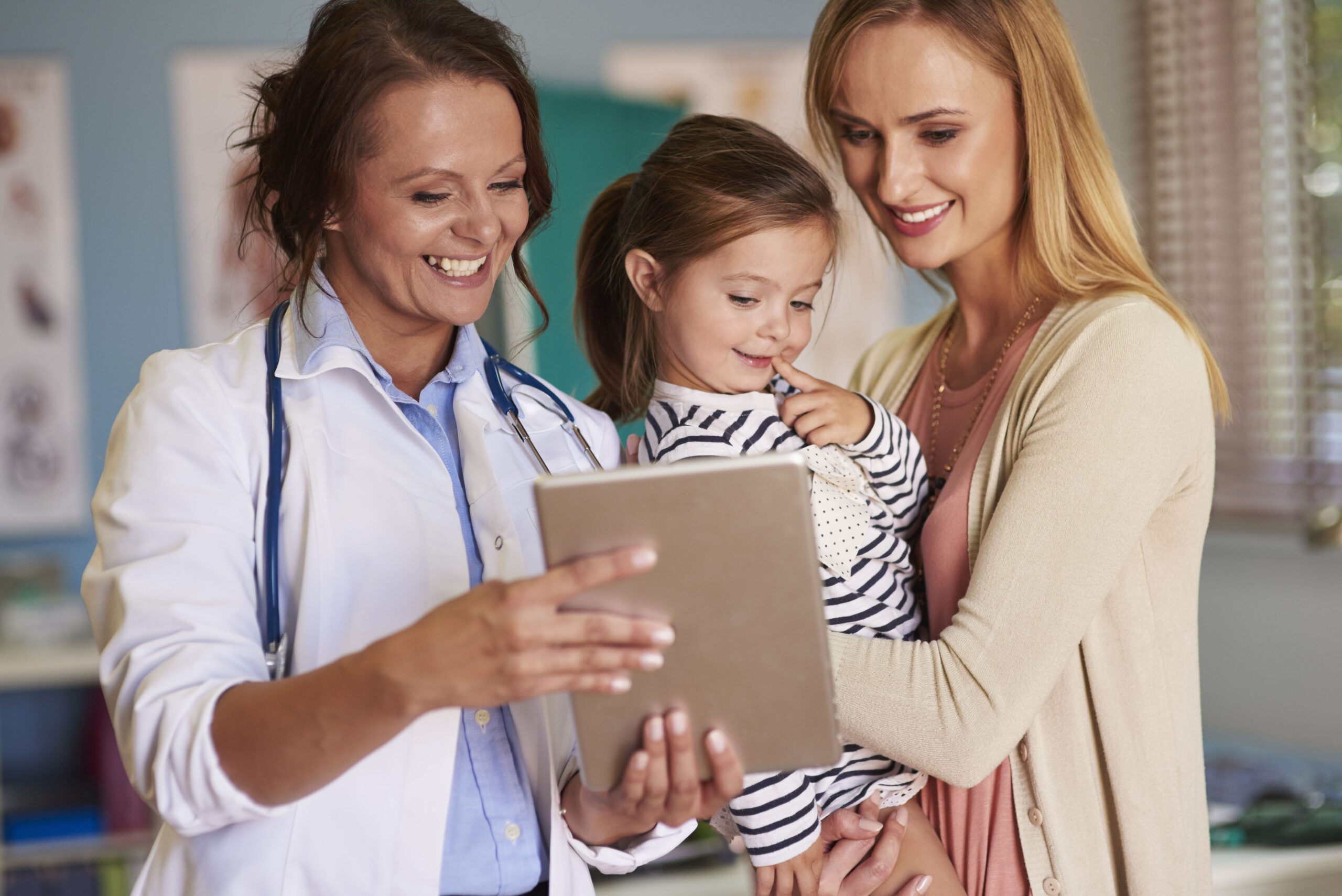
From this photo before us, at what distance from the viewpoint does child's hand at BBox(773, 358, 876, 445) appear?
4.64 ft

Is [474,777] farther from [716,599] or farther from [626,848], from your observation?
[716,599]

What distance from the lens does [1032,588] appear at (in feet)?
4.18

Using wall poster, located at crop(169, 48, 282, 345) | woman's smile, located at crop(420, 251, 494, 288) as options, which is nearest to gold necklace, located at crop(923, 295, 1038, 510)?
woman's smile, located at crop(420, 251, 494, 288)

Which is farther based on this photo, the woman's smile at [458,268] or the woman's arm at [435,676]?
the woman's smile at [458,268]

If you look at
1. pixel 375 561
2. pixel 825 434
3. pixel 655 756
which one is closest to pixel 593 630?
pixel 655 756

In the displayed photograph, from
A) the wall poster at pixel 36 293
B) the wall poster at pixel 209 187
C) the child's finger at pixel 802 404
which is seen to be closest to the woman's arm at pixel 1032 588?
the child's finger at pixel 802 404

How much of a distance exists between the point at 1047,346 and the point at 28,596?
2883mm

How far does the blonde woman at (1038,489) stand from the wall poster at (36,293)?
261 centimetres

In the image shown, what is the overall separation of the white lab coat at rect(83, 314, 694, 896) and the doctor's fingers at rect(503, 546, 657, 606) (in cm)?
29

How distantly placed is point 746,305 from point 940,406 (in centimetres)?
37

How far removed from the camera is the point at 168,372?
1108 millimetres

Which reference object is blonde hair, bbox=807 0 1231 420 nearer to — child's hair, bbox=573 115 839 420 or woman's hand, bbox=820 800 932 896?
child's hair, bbox=573 115 839 420

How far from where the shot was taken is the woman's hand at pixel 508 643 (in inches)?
35.0

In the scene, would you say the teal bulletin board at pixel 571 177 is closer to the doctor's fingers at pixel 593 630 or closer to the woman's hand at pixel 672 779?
the woman's hand at pixel 672 779
